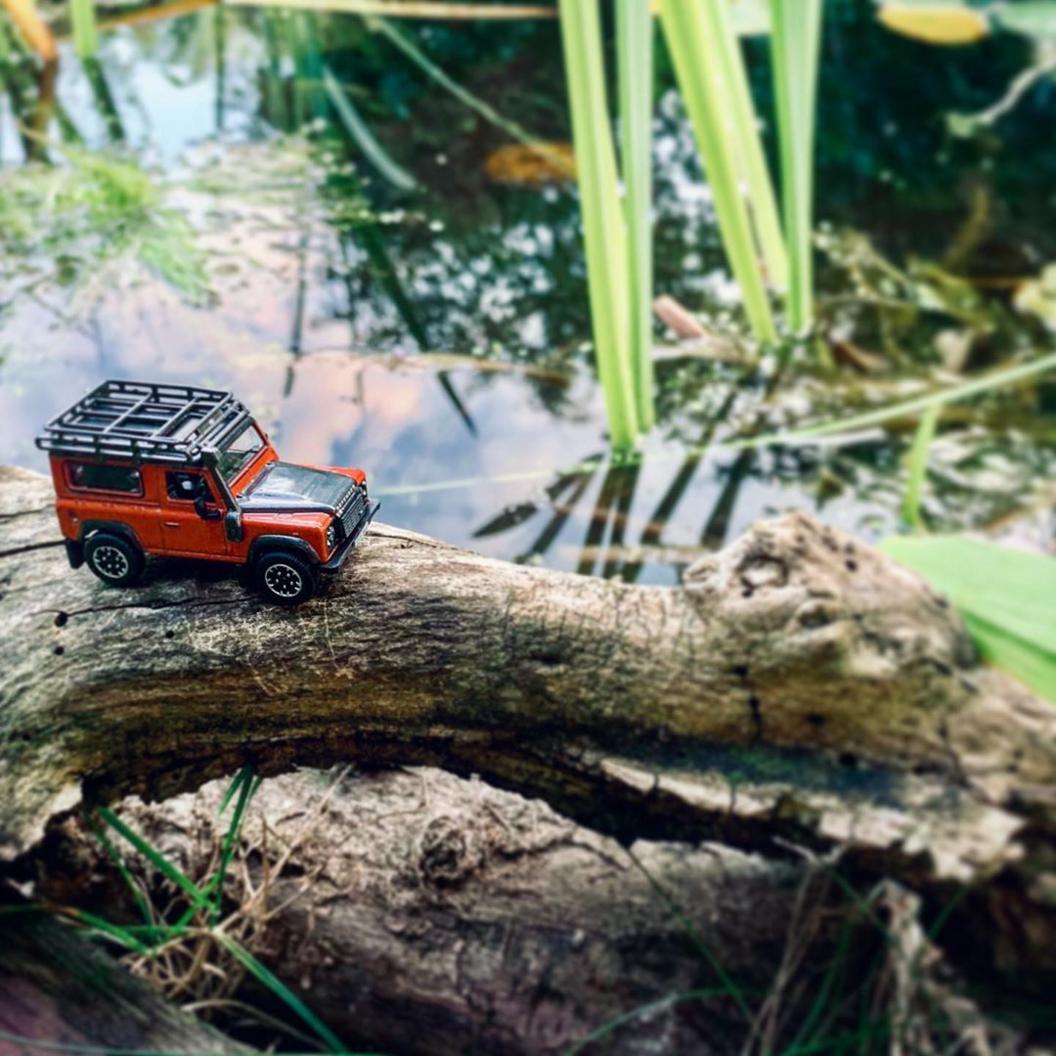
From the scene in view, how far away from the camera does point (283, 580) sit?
40.8 inches

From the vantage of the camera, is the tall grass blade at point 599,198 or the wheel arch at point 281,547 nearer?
the wheel arch at point 281,547

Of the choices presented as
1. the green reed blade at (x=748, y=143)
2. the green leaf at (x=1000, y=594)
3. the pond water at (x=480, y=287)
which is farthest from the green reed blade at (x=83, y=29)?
the green leaf at (x=1000, y=594)

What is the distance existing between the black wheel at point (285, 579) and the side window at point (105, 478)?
0.13m

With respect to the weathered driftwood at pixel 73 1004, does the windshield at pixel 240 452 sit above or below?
above

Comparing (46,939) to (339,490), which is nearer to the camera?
(339,490)

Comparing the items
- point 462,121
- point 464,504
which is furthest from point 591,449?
point 462,121

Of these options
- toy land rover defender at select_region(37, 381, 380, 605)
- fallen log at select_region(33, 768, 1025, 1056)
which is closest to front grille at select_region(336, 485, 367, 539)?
toy land rover defender at select_region(37, 381, 380, 605)

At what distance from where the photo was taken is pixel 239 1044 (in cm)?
111

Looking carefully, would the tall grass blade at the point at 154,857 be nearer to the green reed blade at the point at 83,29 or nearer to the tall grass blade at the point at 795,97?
the tall grass blade at the point at 795,97

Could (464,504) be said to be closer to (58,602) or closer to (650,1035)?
(58,602)

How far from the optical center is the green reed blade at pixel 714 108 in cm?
191

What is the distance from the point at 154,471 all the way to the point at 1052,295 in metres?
2.41

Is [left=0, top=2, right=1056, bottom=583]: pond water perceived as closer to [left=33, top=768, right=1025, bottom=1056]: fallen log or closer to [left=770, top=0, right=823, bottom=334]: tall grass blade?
[left=770, top=0, right=823, bottom=334]: tall grass blade

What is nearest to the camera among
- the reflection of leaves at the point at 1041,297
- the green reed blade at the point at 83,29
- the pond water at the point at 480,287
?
the pond water at the point at 480,287
